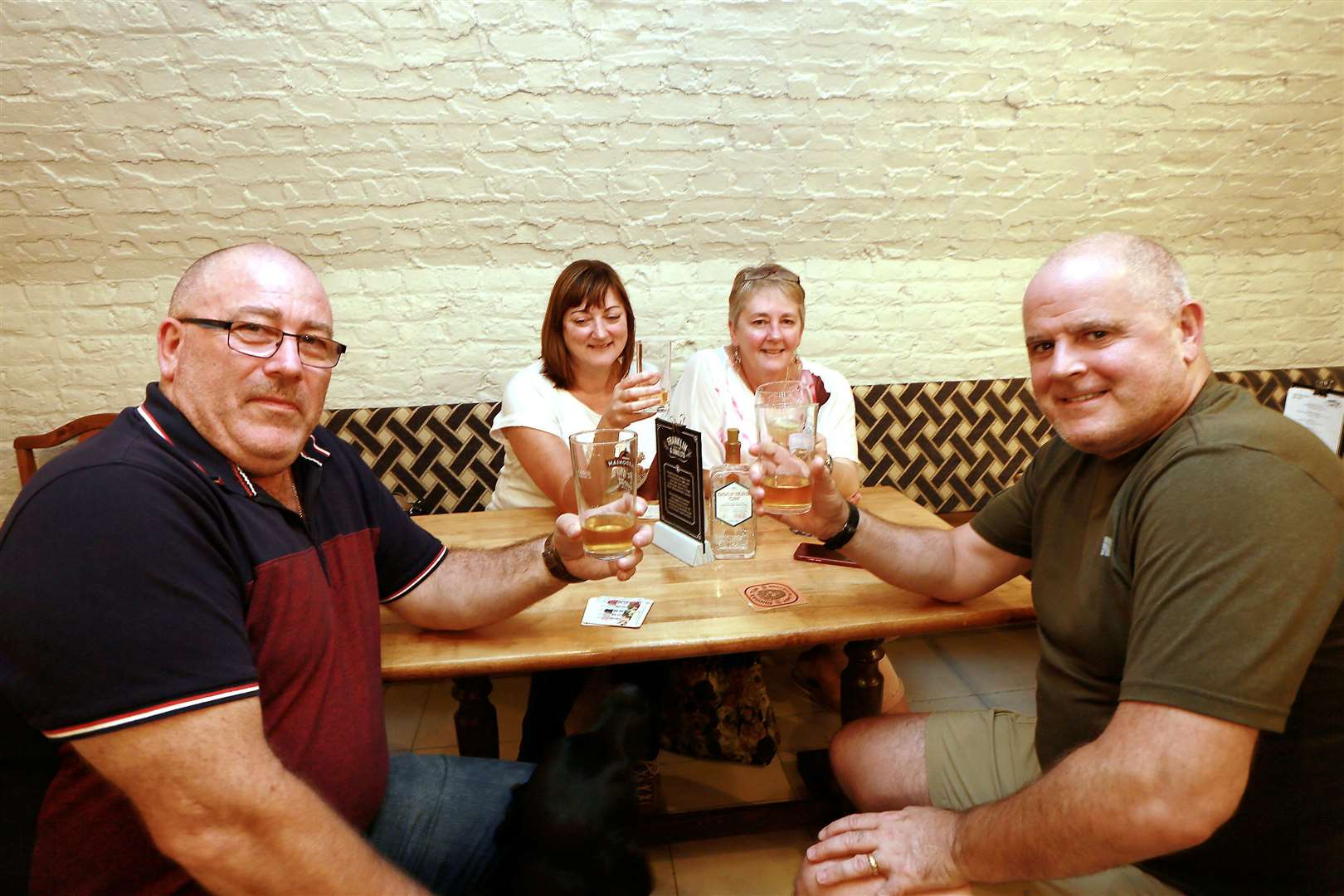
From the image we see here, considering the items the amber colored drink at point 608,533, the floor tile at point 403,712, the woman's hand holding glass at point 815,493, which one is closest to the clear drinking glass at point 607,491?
the amber colored drink at point 608,533

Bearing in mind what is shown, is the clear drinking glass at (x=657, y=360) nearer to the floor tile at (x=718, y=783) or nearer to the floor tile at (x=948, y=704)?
the floor tile at (x=718, y=783)

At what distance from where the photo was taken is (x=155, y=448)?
3.68 ft

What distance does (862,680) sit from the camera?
2.01 meters

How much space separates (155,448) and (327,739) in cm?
52

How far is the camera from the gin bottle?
1.98 m

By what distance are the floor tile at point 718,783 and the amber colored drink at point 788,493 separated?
1.21 metres

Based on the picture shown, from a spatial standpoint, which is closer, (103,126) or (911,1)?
(103,126)

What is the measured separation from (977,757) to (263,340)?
159cm

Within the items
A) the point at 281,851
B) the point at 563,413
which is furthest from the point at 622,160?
the point at 281,851

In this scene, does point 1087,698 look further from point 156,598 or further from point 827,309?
point 827,309

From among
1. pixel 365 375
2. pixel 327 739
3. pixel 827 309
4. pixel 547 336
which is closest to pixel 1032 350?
pixel 327 739

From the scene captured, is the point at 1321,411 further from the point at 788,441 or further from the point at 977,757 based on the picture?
the point at 788,441

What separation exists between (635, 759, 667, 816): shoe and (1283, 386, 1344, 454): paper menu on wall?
2028 millimetres

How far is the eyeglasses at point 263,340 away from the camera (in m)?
1.23
